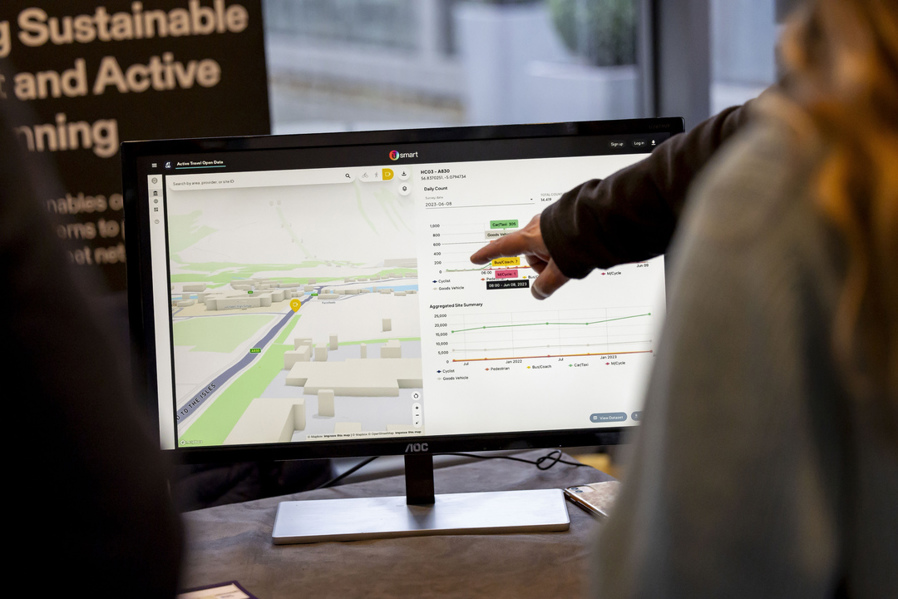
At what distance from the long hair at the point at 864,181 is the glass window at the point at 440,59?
2518 millimetres

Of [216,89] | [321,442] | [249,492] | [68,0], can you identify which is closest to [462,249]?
[321,442]

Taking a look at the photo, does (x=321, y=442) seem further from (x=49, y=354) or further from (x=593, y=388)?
(x=49, y=354)

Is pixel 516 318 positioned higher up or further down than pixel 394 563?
higher up

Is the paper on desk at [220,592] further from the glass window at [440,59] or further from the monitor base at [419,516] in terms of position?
the glass window at [440,59]

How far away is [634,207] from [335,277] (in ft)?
1.30

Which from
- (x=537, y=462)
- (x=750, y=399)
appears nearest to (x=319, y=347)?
(x=537, y=462)

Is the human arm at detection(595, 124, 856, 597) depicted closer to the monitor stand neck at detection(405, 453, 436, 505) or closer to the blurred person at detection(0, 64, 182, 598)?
the blurred person at detection(0, 64, 182, 598)

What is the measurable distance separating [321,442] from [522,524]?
273mm

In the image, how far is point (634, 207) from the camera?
77cm

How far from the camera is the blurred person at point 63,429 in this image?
16.8 inches

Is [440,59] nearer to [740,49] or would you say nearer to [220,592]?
[740,49]

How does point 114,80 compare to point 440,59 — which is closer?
point 114,80

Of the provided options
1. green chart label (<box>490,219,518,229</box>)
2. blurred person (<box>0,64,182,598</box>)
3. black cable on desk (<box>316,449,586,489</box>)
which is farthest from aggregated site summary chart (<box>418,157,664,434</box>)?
blurred person (<box>0,64,182,598</box>)

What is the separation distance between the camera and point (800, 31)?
13.8 inches
